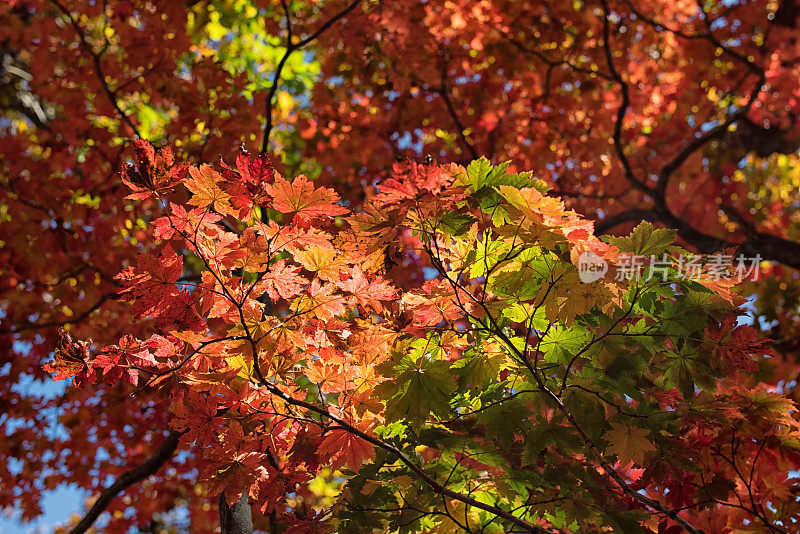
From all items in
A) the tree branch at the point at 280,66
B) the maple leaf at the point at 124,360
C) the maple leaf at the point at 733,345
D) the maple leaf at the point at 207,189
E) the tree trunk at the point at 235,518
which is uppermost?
the tree branch at the point at 280,66

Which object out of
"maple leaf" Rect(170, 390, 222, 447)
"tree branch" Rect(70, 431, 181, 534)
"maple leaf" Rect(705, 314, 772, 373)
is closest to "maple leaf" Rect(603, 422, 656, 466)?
"maple leaf" Rect(705, 314, 772, 373)

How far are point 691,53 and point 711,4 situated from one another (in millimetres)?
1040

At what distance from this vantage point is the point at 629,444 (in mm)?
1882

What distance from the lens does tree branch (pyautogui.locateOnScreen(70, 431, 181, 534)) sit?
334 centimetres

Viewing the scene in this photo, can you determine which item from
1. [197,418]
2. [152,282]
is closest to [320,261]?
[152,282]

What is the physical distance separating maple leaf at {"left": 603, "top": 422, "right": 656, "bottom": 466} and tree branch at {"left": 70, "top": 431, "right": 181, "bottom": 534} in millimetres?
2577

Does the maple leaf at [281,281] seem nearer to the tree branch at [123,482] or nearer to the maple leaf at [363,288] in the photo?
the maple leaf at [363,288]

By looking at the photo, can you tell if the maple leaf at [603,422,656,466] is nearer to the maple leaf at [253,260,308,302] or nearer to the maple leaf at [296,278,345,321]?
the maple leaf at [296,278,345,321]

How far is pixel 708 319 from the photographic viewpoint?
6.54ft

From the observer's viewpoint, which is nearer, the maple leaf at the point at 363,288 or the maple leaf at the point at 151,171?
the maple leaf at the point at 151,171

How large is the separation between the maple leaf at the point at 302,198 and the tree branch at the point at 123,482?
2184 mm

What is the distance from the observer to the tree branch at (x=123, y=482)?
3.34 meters

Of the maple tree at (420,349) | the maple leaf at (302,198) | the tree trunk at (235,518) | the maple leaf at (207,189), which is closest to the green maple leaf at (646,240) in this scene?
the maple tree at (420,349)

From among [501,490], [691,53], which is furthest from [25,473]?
[691,53]
